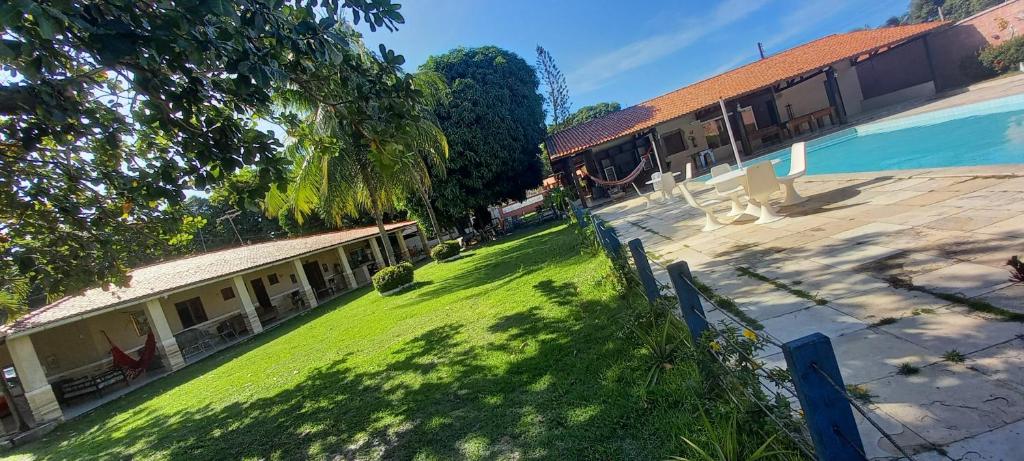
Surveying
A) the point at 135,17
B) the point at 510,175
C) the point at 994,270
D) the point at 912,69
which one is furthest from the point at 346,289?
the point at 912,69

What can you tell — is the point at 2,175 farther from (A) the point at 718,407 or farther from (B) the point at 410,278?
(B) the point at 410,278

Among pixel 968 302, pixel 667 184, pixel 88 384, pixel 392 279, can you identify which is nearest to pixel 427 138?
pixel 392 279

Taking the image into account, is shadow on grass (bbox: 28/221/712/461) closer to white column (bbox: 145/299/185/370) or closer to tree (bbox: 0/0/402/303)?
tree (bbox: 0/0/402/303)

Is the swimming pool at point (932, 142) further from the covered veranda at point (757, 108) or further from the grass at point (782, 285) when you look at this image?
the grass at point (782, 285)

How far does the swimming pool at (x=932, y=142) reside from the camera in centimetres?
1018

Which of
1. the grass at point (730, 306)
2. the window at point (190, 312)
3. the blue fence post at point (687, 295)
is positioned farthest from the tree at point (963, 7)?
the window at point (190, 312)

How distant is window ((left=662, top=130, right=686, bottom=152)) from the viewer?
77.4ft

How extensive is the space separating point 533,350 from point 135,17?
4.44 metres

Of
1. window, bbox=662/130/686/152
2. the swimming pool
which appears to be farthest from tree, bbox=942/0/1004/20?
the swimming pool

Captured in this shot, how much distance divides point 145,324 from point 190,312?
1479 millimetres

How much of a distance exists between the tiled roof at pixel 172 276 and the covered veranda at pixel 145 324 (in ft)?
0.13

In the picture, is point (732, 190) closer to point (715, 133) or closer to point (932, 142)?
point (932, 142)

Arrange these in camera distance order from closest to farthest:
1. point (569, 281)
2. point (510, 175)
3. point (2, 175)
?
1. point (2, 175)
2. point (569, 281)
3. point (510, 175)

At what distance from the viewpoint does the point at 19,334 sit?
11.9 meters
